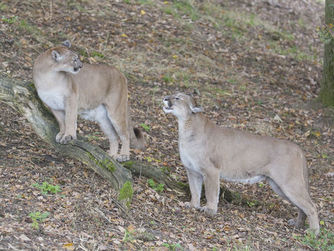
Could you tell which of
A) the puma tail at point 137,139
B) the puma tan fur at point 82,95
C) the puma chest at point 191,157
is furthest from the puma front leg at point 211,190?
the puma tail at point 137,139

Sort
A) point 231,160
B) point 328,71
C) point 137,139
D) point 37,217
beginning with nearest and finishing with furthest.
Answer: point 37,217 < point 231,160 < point 137,139 < point 328,71

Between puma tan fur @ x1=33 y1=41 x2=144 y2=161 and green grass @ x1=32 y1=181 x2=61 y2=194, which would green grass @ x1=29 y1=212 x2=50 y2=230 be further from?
puma tan fur @ x1=33 y1=41 x2=144 y2=161

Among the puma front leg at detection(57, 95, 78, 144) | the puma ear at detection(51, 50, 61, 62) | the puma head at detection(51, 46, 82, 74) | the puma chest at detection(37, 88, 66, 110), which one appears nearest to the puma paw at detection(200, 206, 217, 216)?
the puma front leg at detection(57, 95, 78, 144)

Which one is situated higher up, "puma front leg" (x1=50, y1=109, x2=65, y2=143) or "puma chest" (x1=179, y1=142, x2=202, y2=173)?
"puma front leg" (x1=50, y1=109, x2=65, y2=143)

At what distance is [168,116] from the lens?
1227 cm

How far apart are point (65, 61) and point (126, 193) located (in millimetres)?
2362

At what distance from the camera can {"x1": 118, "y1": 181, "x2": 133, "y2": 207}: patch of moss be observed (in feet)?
25.1

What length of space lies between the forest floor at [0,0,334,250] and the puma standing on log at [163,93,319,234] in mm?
425

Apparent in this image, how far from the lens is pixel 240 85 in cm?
1447

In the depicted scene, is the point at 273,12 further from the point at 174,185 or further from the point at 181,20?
the point at 174,185

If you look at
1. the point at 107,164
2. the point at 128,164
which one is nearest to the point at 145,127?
the point at 128,164

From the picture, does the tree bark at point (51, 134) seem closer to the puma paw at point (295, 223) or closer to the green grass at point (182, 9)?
the puma paw at point (295, 223)

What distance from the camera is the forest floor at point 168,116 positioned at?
718cm

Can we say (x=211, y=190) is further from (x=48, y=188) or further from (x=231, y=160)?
(x=48, y=188)
